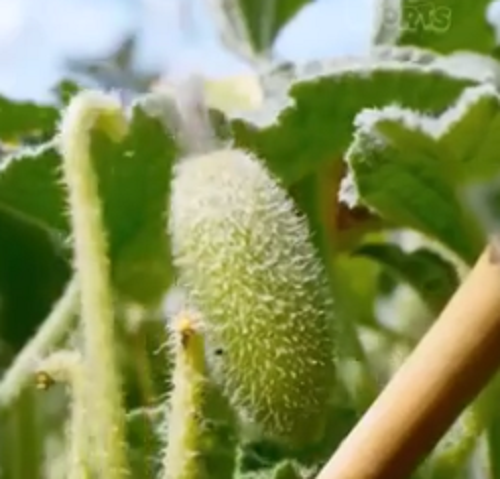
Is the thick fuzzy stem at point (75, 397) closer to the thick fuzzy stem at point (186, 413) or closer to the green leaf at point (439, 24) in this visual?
the thick fuzzy stem at point (186, 413)

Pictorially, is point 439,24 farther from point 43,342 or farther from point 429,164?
point 43,342

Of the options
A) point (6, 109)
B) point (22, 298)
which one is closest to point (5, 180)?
point (6, 109)

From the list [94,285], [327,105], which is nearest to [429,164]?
[327,105]

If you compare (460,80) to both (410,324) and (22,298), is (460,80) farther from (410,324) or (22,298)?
(22,298)

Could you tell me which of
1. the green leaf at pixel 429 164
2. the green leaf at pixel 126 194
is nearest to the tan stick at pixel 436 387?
the green leaf at pixel 429 164

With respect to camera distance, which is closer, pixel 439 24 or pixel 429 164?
pixel 429 164

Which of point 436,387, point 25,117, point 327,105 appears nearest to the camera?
point 436,387

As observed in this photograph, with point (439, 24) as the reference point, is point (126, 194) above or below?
below
